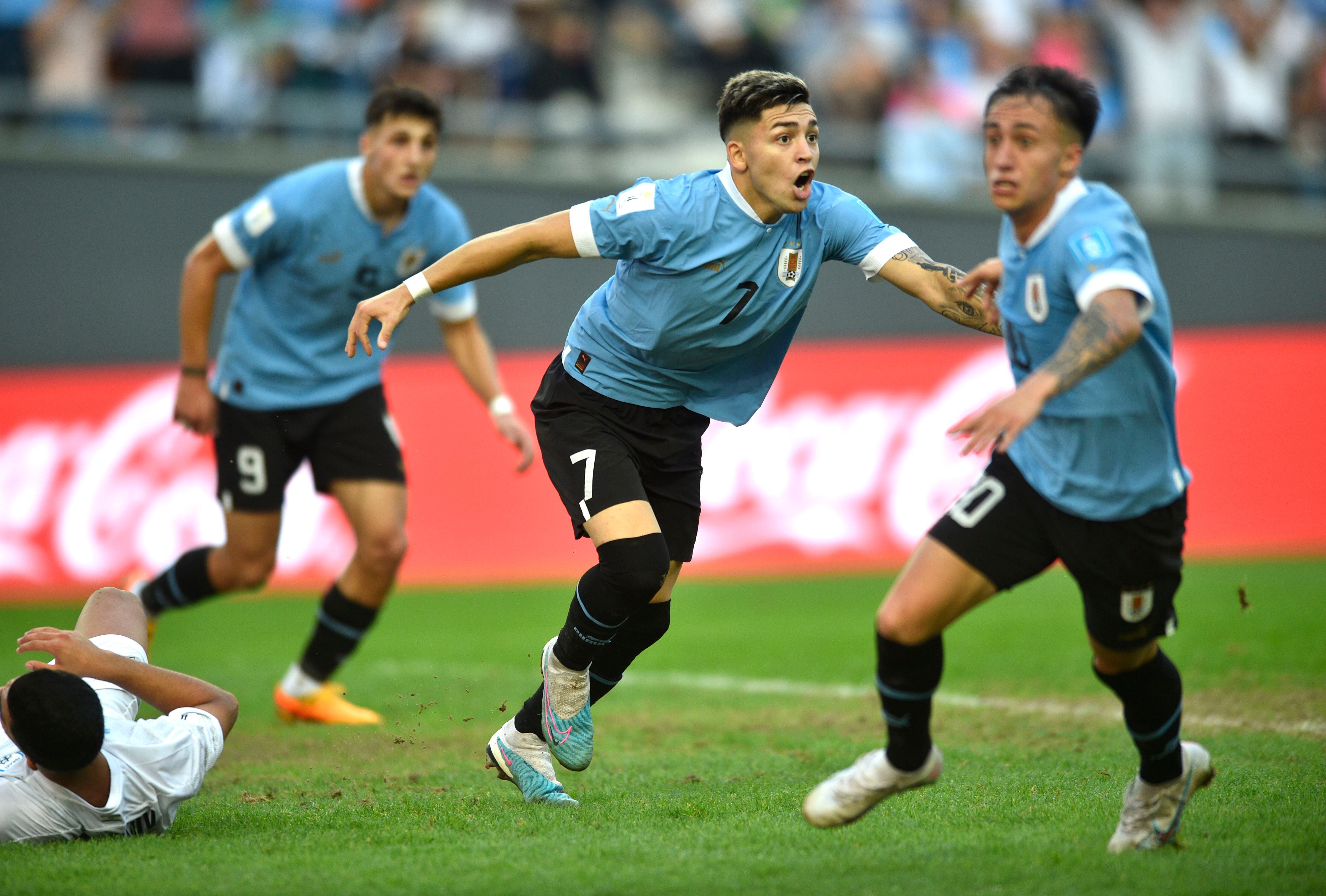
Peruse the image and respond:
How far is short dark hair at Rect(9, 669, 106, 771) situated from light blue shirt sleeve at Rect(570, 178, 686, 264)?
2.13 m

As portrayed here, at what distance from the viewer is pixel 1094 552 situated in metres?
4.02

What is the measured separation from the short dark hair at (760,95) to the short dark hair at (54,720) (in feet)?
9.24

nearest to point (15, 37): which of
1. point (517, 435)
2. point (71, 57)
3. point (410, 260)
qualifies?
point (71, 57)

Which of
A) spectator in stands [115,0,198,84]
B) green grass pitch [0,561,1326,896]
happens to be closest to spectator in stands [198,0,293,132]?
spectator in stands [115,0,198,84]

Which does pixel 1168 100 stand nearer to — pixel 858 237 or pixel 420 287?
pixel 858 237

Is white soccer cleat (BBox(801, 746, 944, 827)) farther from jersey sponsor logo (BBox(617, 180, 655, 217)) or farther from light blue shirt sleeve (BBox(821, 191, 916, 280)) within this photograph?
jersey sponsor logo (BBox(617, 180, 655, 217))

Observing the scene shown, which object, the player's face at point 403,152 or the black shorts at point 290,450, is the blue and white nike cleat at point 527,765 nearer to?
the black shorts at point 290,450

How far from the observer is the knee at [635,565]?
4809mm

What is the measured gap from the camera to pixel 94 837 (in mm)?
4449

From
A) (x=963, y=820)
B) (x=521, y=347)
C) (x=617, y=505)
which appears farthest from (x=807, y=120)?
(x=521, y=347)

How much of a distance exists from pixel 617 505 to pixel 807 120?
1520 mm

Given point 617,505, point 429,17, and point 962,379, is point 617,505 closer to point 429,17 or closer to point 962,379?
point 962,379

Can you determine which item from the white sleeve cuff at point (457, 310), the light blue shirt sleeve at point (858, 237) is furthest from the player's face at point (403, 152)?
the light blue shirt sleeve at point (858, 237)

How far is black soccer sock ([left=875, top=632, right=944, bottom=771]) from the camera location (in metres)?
4.15
